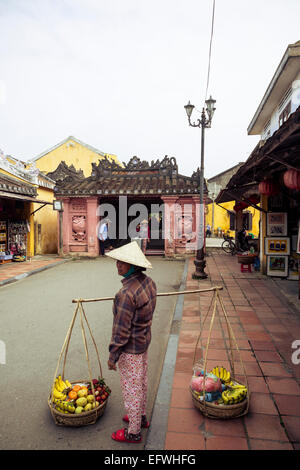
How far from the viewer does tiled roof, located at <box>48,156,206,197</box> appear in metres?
15.6

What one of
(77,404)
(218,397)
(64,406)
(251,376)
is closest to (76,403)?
(77,404)

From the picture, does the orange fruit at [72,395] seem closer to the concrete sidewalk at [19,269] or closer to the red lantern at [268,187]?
the red lantern at [268,187]

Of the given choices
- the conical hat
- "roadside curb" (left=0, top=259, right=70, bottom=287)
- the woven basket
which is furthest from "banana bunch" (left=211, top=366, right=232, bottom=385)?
"roadside curb" (left=0, top=259, right=70, bottom=287)

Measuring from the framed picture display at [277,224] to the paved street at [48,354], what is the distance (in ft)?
10.8

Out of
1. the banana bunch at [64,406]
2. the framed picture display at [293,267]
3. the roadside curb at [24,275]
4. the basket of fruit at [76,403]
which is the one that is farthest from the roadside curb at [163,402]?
the roadside curb at [24,275]

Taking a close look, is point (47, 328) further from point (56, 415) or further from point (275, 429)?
point (275, 429)

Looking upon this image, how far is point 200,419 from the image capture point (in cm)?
292

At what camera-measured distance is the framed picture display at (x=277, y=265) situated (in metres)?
9.59

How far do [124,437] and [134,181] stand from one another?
50.0 feet

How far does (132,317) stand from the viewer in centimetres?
259

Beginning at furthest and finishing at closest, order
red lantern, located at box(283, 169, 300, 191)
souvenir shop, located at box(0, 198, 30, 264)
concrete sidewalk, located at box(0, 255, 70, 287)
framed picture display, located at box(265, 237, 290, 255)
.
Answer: souvenir shop, located at box(0, 198, 30, 264), concrete sidewalk, located at box(0, 255, 70, 287), framed picture display, located at box(265, 237, 290, 255), red lantern, located at box(283, 169, 300, 191)

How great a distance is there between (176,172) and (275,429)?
49.6ft

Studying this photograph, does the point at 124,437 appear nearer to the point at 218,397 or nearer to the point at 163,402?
the point at 163,402

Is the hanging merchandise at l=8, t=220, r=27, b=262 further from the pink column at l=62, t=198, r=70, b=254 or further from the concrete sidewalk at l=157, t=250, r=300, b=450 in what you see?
the concrete sidewalk at l=157, t=250, r=300, b=450
